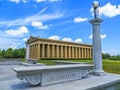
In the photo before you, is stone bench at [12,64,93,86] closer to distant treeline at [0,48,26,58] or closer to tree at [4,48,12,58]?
A: distant treeline at [0,48,26,58]

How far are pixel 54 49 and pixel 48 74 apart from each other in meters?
34.4

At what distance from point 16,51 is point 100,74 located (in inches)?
1803

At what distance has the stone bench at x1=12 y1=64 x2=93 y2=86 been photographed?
6091 mm

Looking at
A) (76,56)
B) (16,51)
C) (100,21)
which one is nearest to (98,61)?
(100,21)

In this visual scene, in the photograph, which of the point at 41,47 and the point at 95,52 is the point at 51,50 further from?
the point at 95,52

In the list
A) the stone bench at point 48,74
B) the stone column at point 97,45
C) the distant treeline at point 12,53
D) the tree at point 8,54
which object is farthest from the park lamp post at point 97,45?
the tree at point 8,54

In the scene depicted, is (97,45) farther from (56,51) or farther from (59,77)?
(56,51)

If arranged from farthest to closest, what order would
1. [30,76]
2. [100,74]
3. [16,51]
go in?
[16,51] → [100,74] → [30,76]

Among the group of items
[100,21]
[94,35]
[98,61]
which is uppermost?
[100,21]

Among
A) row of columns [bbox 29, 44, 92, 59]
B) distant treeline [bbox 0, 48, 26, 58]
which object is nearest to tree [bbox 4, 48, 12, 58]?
distant treeline [bbox 0, 48, 26, 58]

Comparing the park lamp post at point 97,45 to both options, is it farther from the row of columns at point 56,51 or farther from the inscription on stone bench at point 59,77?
the row of columns at point 56,51

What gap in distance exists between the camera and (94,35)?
9859 mm

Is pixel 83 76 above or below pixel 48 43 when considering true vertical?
below

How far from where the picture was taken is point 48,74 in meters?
6.77
